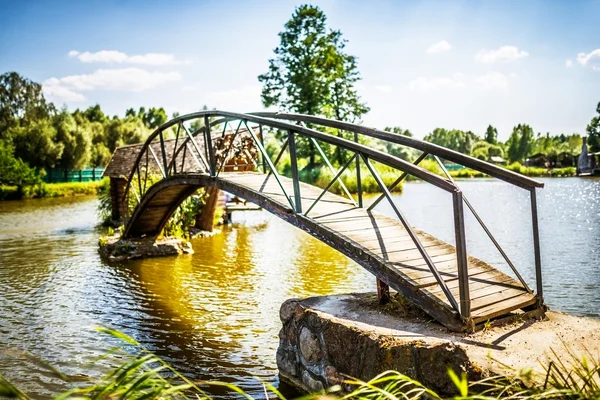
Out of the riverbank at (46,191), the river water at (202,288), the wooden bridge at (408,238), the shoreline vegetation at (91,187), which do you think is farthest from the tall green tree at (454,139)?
the wooden bridge at (408,238)

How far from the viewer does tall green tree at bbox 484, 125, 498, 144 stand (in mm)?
90812

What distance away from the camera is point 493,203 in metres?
24.1

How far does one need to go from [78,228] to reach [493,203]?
712 inches

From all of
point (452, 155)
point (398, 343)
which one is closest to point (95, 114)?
point (452, 155)

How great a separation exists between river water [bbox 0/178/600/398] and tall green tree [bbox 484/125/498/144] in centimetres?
7675

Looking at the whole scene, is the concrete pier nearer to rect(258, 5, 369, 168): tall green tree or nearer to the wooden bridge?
the wooden bridge

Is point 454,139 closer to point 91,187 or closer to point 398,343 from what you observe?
point 91,187

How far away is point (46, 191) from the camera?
3541 centimetres

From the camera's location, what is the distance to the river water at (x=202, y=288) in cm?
688

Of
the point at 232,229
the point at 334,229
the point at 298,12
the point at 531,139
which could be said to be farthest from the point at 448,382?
the point at 531,139

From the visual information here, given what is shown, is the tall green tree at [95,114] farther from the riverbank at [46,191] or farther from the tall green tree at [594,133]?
the tall green tree at [594,133]

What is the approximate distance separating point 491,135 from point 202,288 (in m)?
89.4

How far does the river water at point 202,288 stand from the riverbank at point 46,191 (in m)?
16.9

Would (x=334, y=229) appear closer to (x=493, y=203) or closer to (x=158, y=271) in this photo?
(x=158, y=271)
